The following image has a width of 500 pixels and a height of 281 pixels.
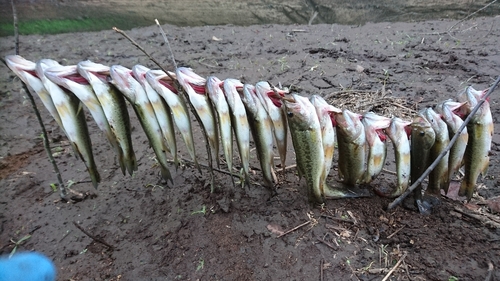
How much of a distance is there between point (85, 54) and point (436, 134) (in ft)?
21.9

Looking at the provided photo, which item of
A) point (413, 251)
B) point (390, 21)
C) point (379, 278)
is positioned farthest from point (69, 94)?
point (390, 21)

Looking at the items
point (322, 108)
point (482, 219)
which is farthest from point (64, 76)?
point (482, 219)

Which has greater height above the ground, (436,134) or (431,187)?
(436,134)

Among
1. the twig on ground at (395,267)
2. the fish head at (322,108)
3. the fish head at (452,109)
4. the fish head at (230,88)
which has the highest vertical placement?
the fish head at (230,88)

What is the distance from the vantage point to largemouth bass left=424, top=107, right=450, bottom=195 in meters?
2.72

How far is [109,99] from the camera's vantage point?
251 cm

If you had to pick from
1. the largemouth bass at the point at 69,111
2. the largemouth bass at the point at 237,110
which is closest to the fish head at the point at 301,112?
the largemouth bass at the point at 237,110

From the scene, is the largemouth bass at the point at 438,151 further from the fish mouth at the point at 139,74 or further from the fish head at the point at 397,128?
the fish mouth at the point at 139,74

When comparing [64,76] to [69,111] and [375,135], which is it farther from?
[375,135]

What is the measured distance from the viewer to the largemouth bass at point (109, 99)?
2.44 m

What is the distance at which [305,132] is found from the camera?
2648 mm

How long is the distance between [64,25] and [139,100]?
812cm

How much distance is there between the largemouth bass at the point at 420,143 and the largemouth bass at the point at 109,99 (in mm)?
1999

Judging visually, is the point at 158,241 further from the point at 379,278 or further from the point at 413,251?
the point at 413,251
